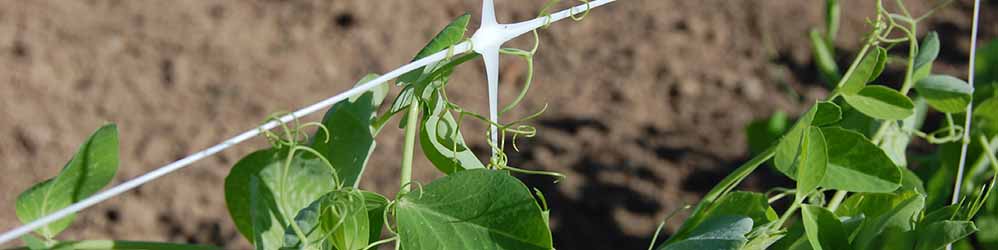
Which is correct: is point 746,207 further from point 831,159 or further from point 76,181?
point 76,181

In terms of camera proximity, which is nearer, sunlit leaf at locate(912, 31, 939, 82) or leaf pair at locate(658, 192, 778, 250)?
leaf pair at locate(658, 192, 778, 250)

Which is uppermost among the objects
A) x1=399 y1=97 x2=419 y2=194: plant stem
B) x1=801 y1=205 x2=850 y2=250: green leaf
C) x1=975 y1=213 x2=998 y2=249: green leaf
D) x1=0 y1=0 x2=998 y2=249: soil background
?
x1=0 y1=0 x2=998 y2=249: soil background

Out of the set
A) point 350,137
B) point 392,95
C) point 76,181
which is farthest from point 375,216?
point 392,95

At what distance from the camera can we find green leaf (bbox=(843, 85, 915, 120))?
1.85 feet

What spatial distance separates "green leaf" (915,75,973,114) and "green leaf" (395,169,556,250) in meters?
0.33

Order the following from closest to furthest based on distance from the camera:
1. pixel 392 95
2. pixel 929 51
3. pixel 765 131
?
pixel 929 51
pixel 765 131
pixel 392 95

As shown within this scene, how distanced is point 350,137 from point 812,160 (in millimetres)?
228

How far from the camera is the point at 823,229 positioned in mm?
496

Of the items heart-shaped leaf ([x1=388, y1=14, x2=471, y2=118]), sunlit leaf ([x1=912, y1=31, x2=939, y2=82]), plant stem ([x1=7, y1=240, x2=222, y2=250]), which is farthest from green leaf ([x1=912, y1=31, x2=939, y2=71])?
plant stem ([x1=7, y1=240, x2=222, y2=250])

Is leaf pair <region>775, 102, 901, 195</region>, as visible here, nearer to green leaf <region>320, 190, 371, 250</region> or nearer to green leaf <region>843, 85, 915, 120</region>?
green leaf <region>843, 85, 915, 120</region>

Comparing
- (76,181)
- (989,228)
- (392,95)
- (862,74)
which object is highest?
(392,95)

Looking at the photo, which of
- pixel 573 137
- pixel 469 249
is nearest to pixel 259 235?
pixel 469 249

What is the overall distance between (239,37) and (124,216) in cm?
46

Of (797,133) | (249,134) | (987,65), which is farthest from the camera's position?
(987,65)
